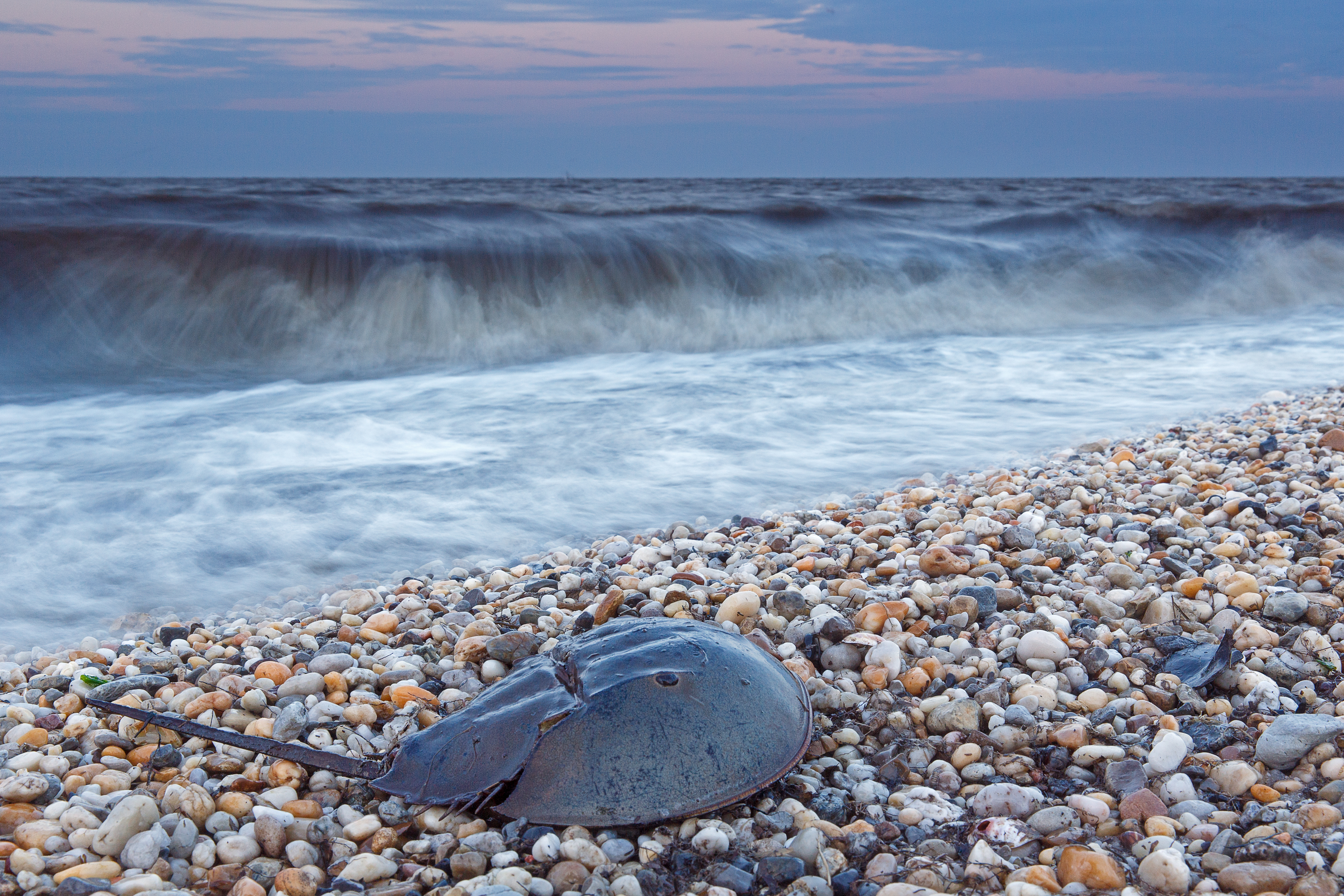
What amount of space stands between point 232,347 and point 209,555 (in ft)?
20.0

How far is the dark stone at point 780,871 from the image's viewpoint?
172 centimetres

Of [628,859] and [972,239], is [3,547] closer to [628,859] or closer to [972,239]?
[628,859]

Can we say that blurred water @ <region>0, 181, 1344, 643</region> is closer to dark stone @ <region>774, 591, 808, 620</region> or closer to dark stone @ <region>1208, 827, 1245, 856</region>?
dark stone @ <region>774, 591, 808, 620</region>

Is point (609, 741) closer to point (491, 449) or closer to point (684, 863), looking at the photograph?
point (684, 863)

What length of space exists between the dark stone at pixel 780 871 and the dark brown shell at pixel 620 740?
141mm

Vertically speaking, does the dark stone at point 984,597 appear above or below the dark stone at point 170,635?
above

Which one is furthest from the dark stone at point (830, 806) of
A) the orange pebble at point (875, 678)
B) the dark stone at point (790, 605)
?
the dark stone at point (790, 605)

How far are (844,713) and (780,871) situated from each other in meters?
0.64

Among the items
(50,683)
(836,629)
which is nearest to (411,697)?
(50,683)

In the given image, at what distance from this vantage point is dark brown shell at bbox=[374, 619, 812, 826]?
180cm

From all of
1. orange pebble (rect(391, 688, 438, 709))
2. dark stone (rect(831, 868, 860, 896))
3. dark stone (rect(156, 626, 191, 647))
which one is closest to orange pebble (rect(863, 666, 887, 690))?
dark stone (rect(831, 868, 860, 896))

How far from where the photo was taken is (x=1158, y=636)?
2496mm

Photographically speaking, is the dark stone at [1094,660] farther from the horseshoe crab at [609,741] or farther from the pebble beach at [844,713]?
the horseshoe crab at [609,741]

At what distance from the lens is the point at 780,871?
5.68 feet
